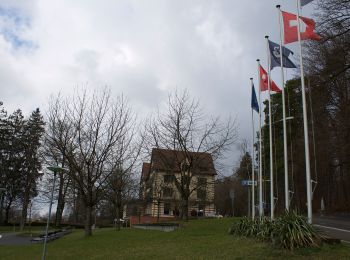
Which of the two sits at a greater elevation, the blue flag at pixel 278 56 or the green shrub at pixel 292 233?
the blue flag at pixel 278 56

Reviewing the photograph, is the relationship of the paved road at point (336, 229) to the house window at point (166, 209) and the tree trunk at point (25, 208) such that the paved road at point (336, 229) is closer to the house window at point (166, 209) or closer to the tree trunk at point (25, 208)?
the house window at point (166, 209)

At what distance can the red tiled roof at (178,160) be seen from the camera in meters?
37.3

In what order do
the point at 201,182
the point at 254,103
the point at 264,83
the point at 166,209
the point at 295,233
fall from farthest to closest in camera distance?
the point at 166,209
the point at 201,182
the point at 254,103
the point at 264,83
the point at 295,233

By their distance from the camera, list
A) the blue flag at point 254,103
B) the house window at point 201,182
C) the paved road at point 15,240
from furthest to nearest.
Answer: the house window at point 201,182
the paved road at point 15,240
the blue flag at point 254,103

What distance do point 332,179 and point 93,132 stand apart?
32596mm

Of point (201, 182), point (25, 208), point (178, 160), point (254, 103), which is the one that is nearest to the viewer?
point (254, 103)

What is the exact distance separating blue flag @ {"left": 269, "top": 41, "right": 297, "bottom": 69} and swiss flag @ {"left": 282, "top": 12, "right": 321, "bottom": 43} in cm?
280

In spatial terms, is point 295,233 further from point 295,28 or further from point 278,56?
point 278,56

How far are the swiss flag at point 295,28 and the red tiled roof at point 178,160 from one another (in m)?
19.5

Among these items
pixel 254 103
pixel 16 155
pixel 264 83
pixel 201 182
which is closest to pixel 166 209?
pixel 16 155

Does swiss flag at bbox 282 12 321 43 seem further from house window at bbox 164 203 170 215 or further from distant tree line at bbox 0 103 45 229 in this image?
distant tree line at bbox 0 103 45 229

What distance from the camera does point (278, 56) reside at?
20.5m

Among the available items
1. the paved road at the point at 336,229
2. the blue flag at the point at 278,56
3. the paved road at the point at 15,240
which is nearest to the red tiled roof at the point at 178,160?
the paved road at the point at 336,229

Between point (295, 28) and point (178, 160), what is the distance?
21368 millimetres
